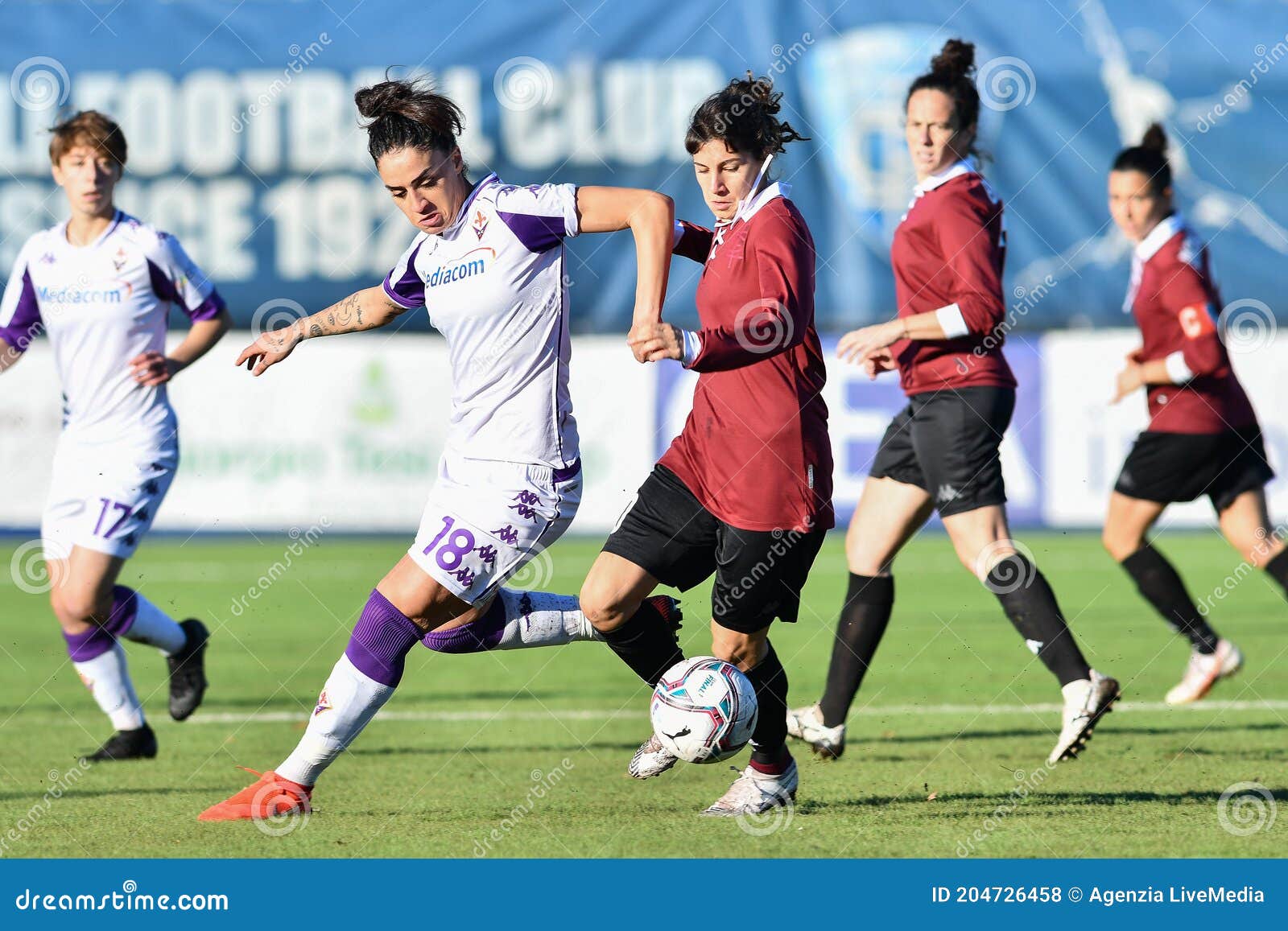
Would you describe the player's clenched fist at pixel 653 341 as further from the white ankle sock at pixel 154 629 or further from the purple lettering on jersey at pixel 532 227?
the white ankle sock at pixel 154 629

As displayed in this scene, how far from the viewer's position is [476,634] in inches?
224

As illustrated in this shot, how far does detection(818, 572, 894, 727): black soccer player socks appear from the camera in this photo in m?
6.14

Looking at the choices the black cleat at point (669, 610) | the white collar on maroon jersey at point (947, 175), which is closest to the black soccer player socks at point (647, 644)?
the black cleat at point (669, 610)

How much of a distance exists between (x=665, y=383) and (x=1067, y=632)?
36.4 feet

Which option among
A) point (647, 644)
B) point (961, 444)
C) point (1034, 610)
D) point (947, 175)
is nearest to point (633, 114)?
point (947, 175)

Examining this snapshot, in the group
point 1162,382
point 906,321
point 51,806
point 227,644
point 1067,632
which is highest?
point 906,321

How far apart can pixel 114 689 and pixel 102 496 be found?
80 cm

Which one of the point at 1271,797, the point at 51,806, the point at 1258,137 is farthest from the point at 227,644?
the point at 1258,137

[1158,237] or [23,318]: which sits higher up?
[1158,237]

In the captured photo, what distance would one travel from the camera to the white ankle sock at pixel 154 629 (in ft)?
23.4

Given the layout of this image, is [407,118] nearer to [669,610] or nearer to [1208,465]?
[669,610]

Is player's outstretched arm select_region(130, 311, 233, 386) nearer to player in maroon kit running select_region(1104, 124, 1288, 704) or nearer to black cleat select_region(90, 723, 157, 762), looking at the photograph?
black cleat select_region(90, 723, 157, 762)

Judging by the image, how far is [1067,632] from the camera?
19.0ft

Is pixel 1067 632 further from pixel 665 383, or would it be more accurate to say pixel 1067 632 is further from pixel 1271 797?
pixel 665 383
